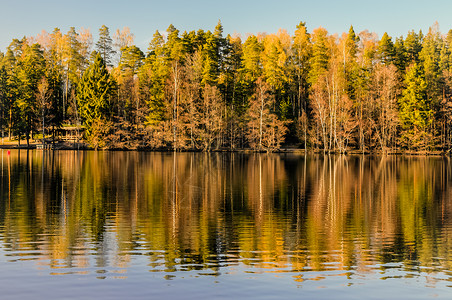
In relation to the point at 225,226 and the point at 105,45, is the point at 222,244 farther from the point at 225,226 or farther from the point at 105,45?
the point at 105,45

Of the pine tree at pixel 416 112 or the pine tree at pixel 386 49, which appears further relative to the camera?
the pine tree at pixel 386 49

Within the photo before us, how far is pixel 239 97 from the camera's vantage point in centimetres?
9281

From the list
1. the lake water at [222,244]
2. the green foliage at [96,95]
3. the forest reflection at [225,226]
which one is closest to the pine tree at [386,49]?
the green foliage at [96,95]

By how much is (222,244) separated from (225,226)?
112 inches

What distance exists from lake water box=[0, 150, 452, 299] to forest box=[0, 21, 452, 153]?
59269 mm

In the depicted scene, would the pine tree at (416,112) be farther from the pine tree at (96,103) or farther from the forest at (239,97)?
the pine tree at (96,103)

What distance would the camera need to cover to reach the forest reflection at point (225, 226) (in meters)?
12.1

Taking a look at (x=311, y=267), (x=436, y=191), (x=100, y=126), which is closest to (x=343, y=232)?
(x=311, y=267)

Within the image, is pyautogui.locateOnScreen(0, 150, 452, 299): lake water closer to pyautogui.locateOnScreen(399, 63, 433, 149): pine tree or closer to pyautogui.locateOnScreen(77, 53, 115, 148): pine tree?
pyautogui.locateOnScreen(77, 53, 115, 148): pine tree

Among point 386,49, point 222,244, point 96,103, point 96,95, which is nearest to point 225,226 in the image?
point 222,244

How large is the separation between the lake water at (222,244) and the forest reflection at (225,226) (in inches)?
2.0

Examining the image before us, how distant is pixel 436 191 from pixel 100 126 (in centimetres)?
6953

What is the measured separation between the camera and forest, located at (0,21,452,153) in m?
85.6

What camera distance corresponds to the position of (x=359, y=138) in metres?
89.4
